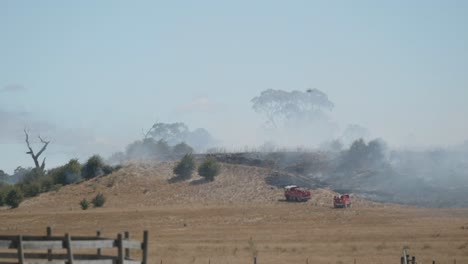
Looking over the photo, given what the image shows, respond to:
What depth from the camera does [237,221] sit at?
67.2 meters

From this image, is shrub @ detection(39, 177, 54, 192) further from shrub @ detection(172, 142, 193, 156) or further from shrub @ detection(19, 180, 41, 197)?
shrub @ detection(172, 142, 193, 156)

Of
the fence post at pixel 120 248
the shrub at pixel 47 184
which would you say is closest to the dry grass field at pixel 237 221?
the shrub at pixel 47 184

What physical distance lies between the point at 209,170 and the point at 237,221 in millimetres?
32075

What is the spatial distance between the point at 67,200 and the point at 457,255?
56.8 meters

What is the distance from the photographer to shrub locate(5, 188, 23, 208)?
87875 millimetres

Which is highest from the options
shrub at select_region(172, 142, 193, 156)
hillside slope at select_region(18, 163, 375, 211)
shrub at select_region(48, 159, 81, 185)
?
shrub at select_region(172, 142, 193, 156)

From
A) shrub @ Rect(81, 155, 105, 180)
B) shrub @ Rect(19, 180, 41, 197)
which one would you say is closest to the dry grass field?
shrub @ Rect(19, 180, 41, 197)

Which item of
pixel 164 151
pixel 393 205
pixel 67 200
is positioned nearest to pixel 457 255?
pixel 393 205

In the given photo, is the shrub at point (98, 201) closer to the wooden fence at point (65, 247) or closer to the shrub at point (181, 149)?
the shrub at point (181, 149)

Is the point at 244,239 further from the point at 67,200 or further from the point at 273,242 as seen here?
the point at 67,200

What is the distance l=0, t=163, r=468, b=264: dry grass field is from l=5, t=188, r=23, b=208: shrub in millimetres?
1424

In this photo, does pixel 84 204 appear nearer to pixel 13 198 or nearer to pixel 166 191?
pixel 13 198

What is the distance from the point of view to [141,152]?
478 ft

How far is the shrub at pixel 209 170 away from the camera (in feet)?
324
